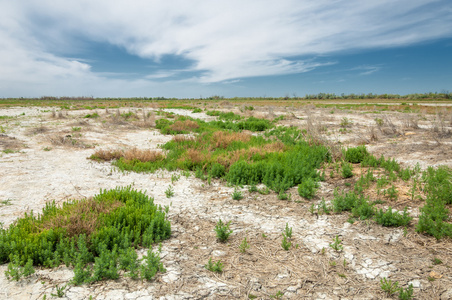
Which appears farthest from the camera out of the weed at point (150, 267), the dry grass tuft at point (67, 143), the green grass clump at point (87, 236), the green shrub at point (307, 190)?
the dry grass tuft at point (67, 143)

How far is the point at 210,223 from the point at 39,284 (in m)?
2.52

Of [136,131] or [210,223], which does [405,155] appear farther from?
[136,131]

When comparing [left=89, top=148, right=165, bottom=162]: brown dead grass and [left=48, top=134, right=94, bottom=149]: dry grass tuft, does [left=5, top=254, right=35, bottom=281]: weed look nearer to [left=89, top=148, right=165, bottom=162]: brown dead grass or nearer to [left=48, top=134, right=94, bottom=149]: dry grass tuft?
[left=89, top=148, right=165, bottom=162]: brown dead grass

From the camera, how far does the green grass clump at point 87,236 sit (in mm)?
3127

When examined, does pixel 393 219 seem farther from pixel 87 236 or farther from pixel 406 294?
pixel 87 236

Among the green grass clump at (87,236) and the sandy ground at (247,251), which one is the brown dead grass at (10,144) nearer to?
the sandy ground at (247,251)

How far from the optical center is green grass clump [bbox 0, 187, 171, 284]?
3127mm

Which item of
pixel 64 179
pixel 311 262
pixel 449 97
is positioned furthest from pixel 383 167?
pixel 449 97

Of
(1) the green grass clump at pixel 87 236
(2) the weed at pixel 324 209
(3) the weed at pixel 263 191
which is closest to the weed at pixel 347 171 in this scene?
(2) the weed at pixel 324 209

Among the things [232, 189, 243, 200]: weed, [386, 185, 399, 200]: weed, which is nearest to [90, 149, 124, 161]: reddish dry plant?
[232, 189, 243, 200]: weed

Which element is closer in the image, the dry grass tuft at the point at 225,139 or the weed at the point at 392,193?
the weed at the point at 392,193

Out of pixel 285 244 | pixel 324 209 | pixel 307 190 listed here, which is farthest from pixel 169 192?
pixel 324 209

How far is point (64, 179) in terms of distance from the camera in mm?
6387

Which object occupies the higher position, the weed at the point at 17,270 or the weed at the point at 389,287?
the weed at the point at 17,270
